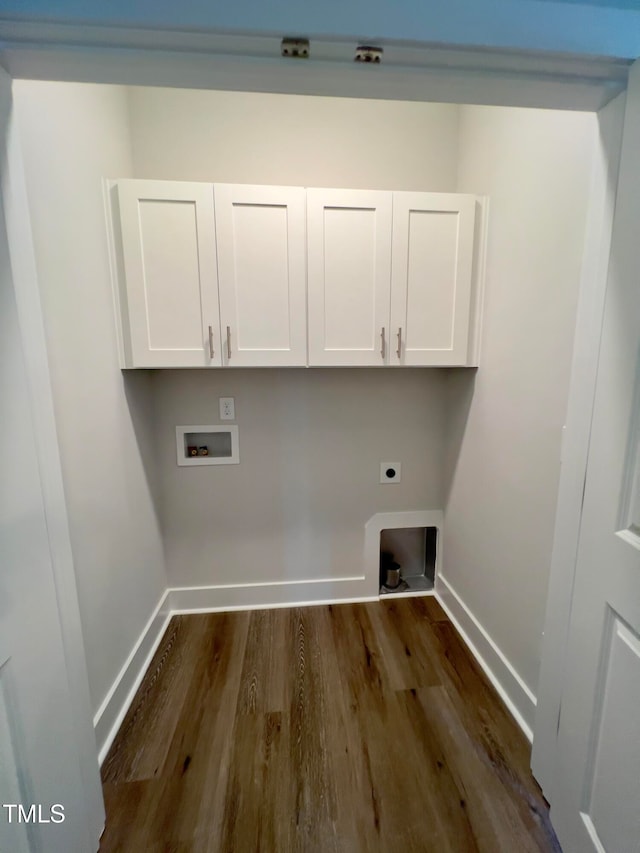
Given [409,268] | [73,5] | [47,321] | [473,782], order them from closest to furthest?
[73,5] → [47,321] → [473,782] → [409,268]

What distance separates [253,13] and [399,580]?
2434 millimetres

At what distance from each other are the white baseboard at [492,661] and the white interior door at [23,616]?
1.51m

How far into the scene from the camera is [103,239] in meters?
1.33

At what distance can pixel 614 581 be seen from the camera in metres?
0.80

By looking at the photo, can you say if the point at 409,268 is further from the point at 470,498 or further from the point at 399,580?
the point at 399,580

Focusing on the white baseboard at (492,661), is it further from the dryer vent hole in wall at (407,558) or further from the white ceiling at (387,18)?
the white ceiling at (387,18)

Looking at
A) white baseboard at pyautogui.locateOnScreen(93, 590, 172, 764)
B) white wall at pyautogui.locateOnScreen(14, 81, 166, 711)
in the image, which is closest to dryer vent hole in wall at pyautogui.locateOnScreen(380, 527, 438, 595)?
white baseboard at pyautogui.locateOnScreen(93, 590, 172, 764)

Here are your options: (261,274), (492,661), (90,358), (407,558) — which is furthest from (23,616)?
(407,558)

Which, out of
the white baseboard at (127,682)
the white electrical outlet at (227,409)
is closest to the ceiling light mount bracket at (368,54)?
the white electrical outlet at (227,409)

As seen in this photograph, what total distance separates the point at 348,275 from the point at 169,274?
0.76 metres

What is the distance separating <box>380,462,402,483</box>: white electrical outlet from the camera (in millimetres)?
1970

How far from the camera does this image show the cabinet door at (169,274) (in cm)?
137

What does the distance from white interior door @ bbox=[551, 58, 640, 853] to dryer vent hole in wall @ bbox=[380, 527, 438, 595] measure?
1238 millimetres

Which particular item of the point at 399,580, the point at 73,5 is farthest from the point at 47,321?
the point at 399,580
